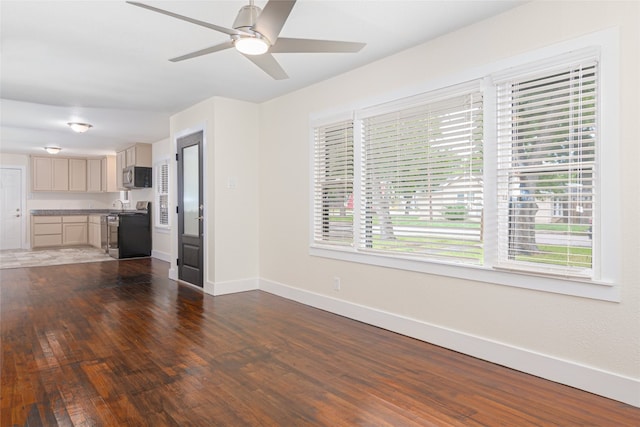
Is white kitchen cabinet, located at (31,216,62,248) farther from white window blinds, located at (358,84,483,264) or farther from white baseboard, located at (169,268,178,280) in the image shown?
white window blinds, located at (358,84,483,264)

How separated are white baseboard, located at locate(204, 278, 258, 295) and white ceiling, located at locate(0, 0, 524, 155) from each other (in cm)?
239

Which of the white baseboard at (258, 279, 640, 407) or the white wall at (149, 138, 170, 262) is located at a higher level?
the white wall at (149, 138, 170, 262)

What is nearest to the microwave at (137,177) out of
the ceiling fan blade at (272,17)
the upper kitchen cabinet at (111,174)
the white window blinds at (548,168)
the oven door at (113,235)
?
the oven door at (113,235)

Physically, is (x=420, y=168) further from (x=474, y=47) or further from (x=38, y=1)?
(x=38, y=1)

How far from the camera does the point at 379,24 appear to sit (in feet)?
9.66

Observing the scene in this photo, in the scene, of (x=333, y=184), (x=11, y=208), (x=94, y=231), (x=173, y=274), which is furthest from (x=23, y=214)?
(x=333, y=184)

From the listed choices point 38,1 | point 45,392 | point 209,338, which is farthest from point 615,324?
point 38,1

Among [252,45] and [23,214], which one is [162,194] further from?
[252,45]

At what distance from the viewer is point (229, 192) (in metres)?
5.05

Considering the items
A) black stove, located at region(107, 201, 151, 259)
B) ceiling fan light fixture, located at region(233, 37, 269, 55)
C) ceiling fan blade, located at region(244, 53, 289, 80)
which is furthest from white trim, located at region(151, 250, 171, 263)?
ceiling fan light fixture, located at region(233, 37, 269, 55)

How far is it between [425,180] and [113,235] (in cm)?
753

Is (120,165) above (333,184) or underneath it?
above

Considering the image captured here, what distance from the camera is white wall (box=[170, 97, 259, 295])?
195 inches

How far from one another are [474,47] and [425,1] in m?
0.61
